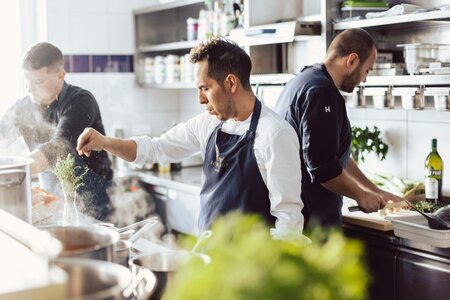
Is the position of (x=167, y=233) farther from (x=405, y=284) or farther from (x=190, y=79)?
(x=405, y=284)

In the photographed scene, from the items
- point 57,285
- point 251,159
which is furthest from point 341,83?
point 57,285

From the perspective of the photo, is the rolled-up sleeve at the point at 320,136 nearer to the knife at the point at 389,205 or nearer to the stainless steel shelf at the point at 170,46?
the knife at the point at 389,205

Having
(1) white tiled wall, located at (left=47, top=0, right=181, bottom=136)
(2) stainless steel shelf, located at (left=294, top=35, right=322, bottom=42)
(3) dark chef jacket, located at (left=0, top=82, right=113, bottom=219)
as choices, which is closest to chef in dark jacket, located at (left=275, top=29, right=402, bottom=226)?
(2) stainless steel shelf, located at (left=294, top=35, right=322, bottom=42)

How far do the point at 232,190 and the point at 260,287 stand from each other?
1739 mm

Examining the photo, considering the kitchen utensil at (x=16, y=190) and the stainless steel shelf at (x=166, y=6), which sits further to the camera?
the stainless steel shelf at (x=166, y=6)

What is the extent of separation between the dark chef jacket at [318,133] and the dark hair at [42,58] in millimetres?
1179

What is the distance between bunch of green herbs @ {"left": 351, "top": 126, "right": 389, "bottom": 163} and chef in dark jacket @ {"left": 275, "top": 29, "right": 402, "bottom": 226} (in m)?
0.64

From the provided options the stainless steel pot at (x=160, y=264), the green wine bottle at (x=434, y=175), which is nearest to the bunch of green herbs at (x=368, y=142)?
the green wine bottle at (x=434, y=175)

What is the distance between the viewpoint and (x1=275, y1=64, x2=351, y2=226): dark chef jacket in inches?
119

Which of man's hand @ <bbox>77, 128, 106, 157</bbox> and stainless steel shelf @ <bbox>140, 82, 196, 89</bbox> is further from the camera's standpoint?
stainless steel shelf @ <bbox>140, 82, 196, 89</bbox>

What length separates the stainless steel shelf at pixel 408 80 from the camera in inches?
128

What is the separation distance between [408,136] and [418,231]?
1.00 metres

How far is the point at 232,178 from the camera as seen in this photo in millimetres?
2512

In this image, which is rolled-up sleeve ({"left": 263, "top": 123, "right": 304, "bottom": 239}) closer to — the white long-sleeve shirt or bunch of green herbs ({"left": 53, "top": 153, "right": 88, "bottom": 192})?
the white long-sleeve shirt
